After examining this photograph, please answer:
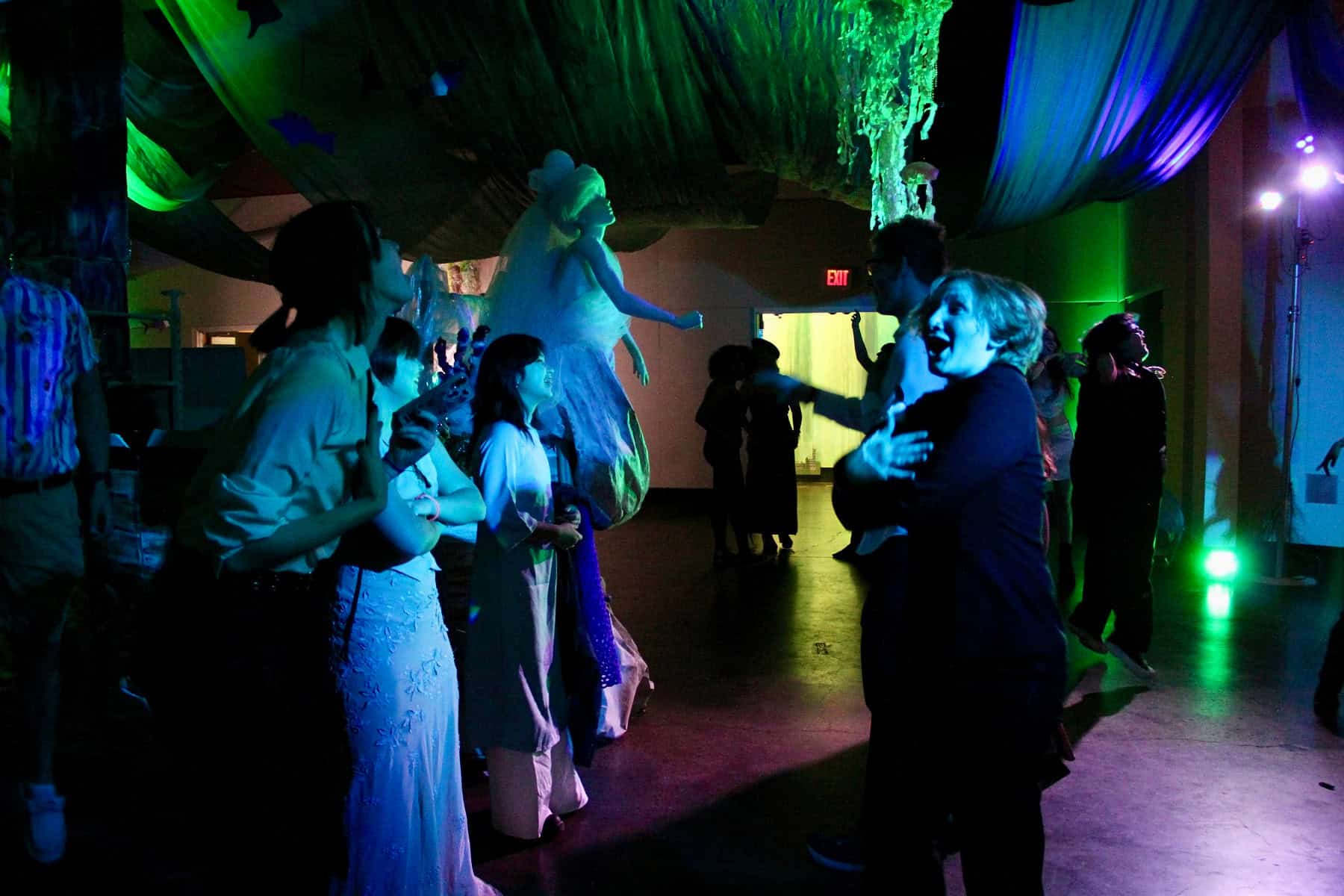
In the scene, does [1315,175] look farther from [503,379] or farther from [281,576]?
[281,576]

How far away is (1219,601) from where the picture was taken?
5457 millimetres

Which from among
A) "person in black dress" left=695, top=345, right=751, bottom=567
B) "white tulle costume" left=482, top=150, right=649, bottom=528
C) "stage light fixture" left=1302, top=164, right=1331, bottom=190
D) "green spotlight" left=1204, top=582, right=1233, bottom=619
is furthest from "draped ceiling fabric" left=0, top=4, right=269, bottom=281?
"stage light fixture" left=1302, top=164, right=1331, bottom=190

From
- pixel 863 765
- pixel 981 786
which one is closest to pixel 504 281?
pixel 863 765

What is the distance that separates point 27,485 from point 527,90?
2.77 meters

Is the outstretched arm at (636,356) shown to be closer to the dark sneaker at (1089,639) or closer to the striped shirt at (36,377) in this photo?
the striped shirt at (36,377)

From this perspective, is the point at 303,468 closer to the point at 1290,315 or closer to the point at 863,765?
the point at 863,765

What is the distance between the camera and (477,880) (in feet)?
6.85

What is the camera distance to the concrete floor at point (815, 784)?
94.6 inches

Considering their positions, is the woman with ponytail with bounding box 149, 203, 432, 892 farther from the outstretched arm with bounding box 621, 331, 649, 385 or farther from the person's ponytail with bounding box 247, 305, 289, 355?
the outstretched arm with bounding box 621, 331, 649, 385

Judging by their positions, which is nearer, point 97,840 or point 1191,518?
point 97,840

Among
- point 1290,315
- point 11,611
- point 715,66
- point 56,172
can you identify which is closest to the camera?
point 11,611

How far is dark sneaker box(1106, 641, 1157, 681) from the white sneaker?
3690 mm

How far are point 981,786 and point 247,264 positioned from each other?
22.5ft

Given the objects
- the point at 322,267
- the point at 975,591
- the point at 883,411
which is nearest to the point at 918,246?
the point at 883,411
